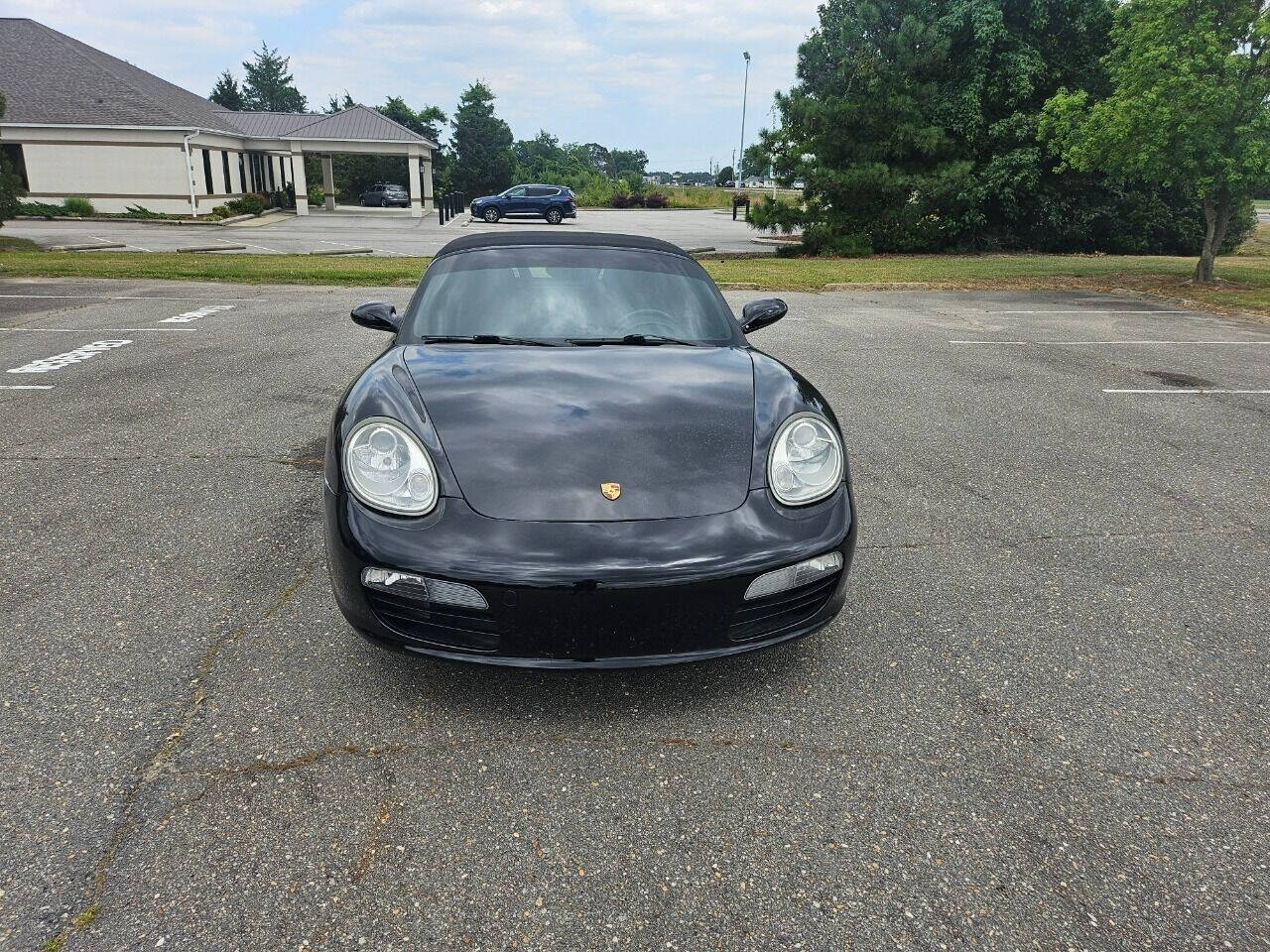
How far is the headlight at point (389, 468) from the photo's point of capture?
273 centimetres

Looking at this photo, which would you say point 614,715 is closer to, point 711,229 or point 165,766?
point 165,766

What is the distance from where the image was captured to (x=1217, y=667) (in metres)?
3.19

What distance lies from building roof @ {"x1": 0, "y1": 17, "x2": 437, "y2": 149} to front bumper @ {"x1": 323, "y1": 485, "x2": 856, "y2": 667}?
38.2 metres

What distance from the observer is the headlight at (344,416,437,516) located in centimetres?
273

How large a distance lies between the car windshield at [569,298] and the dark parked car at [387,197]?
50391mm

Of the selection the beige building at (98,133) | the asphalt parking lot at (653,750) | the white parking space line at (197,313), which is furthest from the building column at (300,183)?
the asphalt parking lot at (653,750)

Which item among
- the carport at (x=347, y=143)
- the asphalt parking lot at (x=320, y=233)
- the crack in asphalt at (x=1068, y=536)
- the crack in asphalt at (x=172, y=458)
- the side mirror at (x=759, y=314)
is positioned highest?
the carport at (x=347, y=143)

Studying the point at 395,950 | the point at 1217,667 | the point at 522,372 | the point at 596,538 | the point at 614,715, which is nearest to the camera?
the point at 395,950

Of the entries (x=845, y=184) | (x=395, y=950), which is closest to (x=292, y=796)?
(x=395, y=950)

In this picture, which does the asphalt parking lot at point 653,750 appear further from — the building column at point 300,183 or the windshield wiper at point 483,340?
the building column at point 300,183

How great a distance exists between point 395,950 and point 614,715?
104 centimetres

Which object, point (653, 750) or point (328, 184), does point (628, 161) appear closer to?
point (328, 184)

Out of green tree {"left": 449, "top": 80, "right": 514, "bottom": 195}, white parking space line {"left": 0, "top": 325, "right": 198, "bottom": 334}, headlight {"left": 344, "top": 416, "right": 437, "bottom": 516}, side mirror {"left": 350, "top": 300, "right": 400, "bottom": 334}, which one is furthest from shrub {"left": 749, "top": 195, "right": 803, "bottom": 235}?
green tree {"left": 449, "top": 80, "right": 514, "bottom": 195}

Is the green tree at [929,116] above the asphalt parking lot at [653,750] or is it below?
above
